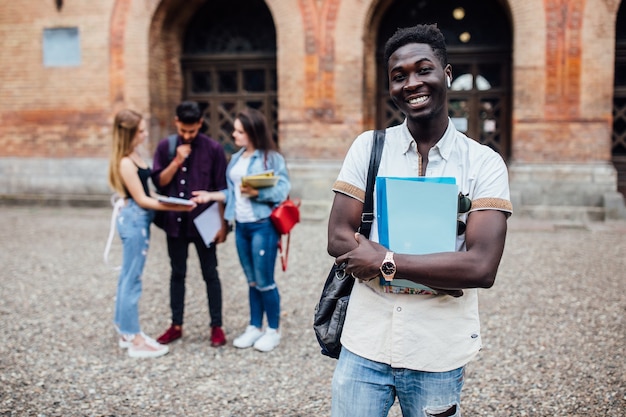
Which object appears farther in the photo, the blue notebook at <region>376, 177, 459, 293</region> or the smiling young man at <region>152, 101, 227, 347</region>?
the smiling young man at <region>152, 101, 227, 347</region>

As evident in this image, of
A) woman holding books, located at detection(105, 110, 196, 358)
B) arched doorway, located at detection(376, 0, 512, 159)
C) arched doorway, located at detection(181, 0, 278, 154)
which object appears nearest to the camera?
woman holding books, located at detection(105, 110, 196, 358)

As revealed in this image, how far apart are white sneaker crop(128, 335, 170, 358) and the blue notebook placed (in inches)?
123

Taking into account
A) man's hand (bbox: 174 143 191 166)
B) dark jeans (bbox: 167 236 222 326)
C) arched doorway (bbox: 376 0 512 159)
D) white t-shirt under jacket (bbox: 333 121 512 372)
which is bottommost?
dark jeans (bbox: 167 236 222 326)

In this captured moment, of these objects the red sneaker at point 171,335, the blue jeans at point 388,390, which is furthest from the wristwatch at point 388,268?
the red sneaker at point 171,335

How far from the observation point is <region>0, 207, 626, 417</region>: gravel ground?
12.2 feet

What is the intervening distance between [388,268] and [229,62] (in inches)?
477

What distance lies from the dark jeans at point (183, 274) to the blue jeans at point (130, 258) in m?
0.27

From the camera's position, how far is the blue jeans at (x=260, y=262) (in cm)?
463

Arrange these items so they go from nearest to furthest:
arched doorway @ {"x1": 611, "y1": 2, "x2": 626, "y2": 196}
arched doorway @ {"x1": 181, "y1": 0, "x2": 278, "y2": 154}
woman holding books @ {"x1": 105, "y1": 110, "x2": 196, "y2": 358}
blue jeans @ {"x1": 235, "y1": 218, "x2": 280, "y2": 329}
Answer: woman holding books @ {"x1": 105, "y1": 110, "x2": 196, "y2": 358} → blue jeans @ {"x1": 235, "y1": 218, "x2": 280, "y2": 329} → arched doorway @ {"x1": 611, "y1": 2, "x2": 626, "y2": 196} → arched doorway @ {"x1": 181, "y1": 0, "x2": 278, "y2": 154}

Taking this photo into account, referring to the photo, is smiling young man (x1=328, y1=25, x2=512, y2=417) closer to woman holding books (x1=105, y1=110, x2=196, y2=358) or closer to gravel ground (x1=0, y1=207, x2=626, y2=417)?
gravel ground (x1=0, y1=207, x2=626, y2=417)

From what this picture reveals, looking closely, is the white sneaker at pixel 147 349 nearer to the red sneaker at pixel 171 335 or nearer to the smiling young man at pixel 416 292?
the red sneaker at pixel 171 335

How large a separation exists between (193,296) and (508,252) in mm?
4297

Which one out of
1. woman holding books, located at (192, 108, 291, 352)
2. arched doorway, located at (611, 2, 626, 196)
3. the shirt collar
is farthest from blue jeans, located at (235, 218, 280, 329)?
arched doorway, located at (611, 2, 626, 196)

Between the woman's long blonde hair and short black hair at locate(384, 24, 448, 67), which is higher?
short black hair at locate(384, 24, 448, 67)
